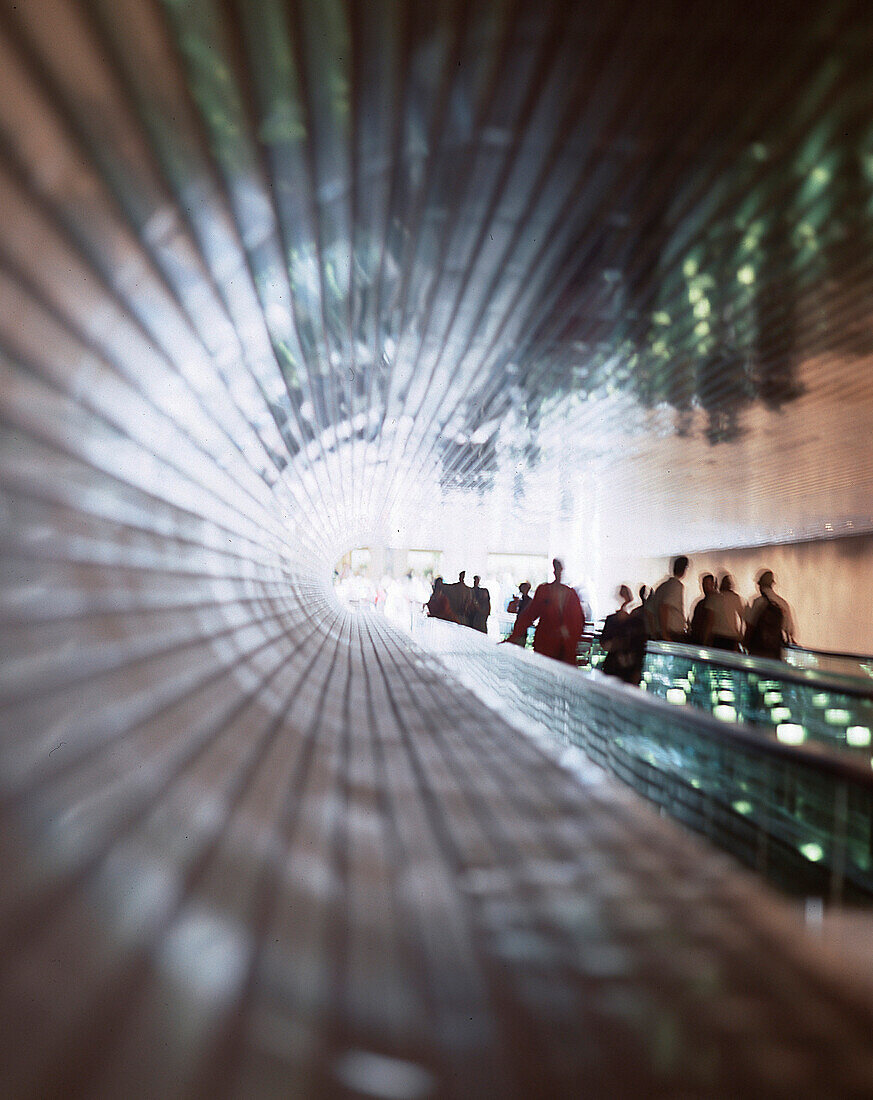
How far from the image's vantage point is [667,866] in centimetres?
327


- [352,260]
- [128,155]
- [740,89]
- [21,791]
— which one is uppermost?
[740,89]

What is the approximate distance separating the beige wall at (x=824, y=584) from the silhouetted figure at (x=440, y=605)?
9.35 m

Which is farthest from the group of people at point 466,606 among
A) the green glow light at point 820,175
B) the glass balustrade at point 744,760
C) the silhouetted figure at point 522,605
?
the green glow light at point 820,175

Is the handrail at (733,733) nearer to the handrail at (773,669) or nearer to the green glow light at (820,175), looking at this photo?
the handrail at (773,669)

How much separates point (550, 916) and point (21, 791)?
1613mm

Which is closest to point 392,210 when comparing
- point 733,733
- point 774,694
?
point 733,733

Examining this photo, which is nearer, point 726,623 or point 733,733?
point 733,733

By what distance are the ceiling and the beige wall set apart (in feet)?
40.2

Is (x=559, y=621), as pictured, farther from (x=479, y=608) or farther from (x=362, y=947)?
(x=479, y=608)

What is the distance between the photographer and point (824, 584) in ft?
64.0

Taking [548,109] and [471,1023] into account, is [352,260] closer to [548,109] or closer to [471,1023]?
[548,109]

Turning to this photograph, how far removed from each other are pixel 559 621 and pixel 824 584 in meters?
14.4

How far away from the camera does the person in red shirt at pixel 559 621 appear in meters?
7.55

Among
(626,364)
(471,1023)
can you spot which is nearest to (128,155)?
(471,1023)
